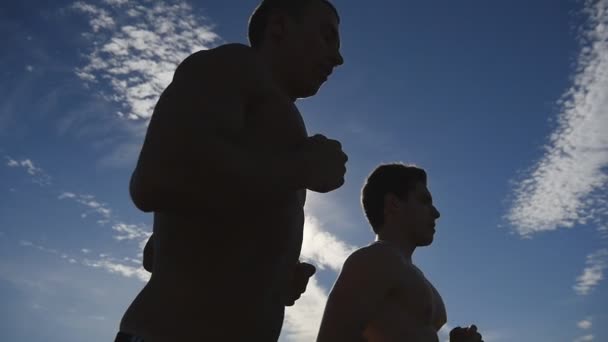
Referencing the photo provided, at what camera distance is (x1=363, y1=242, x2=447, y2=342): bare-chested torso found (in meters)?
3.15

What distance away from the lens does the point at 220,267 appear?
1.48 meters

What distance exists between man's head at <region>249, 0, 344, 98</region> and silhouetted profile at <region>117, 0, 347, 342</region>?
10.0 inches

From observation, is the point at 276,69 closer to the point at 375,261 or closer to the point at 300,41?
the point at 300,41

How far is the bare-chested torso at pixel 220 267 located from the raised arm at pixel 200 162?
2cm

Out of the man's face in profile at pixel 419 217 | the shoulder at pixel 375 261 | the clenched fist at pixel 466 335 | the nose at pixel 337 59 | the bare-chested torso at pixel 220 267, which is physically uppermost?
the man's face in profile at pixel 419 217

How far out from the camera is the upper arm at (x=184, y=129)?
4.52 ft

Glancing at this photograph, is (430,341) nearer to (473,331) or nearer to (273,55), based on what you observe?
(473,331)

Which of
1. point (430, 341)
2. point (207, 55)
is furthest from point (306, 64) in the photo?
point (430, 341)

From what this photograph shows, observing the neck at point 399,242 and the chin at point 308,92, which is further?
the neck at point 399,242

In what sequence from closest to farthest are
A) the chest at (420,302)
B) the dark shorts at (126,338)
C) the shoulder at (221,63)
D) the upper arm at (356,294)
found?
the dark shorts at (126,338) < the shoulder at (221,63) < the upper arm at (356,294) < the chest at (420,302)

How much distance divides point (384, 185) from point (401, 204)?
244 mm

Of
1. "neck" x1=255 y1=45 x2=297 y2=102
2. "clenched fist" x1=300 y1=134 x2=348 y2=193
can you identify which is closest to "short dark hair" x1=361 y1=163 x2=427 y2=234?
"neck" x1=255 y1=45 x2=297 y2=102

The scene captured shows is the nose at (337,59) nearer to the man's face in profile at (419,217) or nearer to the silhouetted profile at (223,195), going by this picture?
the silhouetted profile at (223,195)

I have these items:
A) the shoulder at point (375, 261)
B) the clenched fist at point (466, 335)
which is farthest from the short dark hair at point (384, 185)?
the clenched fist at point (466, 335)
